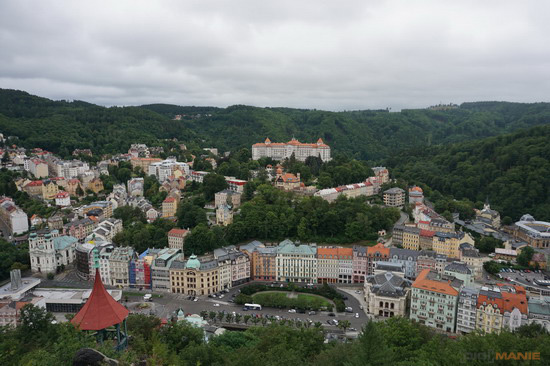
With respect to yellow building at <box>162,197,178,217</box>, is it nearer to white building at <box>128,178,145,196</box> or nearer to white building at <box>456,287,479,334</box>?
white building at <box>128,178,145,196</box>

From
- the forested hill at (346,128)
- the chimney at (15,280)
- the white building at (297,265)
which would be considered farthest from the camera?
the forested hill at (346,128)

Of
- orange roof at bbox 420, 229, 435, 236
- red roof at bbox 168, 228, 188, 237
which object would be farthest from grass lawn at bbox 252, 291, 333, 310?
orange roof at bbox 420, 229, 435, 236

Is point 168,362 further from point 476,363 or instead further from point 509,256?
point 509,256

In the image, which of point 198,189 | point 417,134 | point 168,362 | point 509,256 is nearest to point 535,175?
point 509,256

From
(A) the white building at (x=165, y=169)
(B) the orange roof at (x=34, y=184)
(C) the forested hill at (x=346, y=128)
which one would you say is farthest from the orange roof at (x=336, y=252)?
(C) the forested hill at (x=346, y=128)

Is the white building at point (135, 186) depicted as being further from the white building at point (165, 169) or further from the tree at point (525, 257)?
the tree at point (525, 257)

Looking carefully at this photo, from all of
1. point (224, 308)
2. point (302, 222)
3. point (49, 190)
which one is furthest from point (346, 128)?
point (224, 308)
